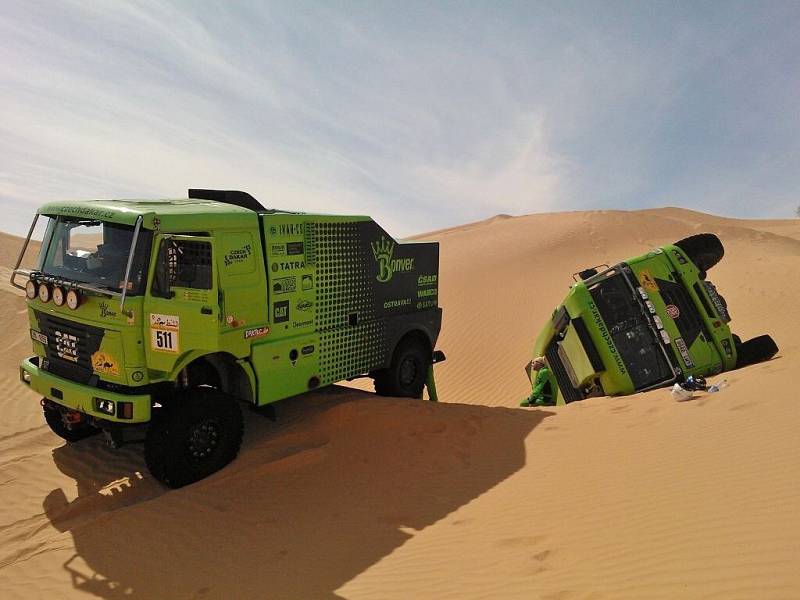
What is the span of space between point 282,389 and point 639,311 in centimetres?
589

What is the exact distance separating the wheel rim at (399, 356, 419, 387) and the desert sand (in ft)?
2.91

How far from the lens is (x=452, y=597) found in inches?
157

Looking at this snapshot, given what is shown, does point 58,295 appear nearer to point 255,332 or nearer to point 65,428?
point 255,332

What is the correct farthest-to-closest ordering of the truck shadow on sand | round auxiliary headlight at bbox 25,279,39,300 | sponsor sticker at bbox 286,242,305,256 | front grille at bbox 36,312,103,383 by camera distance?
sponsor sticker at bbox 286,242,305,256 → round auxiliary headlight at bbox 25,279,39,300 → front grille at bbox 36,312,103,383 → the truck shadow on sand

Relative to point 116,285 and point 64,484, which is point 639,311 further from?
point 64,484

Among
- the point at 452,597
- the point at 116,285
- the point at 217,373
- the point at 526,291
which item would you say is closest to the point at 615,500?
the point at 452,597

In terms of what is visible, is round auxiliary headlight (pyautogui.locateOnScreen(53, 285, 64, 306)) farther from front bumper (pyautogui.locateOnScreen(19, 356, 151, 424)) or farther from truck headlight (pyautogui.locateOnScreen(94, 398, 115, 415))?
truck headlight (pyautogui.locateOnScreen(94, 398, 115, 415))

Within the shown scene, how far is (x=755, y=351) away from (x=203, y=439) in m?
9.08

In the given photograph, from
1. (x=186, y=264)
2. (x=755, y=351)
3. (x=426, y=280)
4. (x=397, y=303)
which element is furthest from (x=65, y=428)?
(x=755, y=351)

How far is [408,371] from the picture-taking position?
9.15m

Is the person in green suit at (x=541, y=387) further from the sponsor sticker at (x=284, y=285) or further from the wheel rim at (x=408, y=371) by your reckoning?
the sponsor sticker at (x=284, y=285)

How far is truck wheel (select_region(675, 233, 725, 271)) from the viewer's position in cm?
995

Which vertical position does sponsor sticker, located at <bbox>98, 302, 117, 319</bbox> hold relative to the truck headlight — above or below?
above

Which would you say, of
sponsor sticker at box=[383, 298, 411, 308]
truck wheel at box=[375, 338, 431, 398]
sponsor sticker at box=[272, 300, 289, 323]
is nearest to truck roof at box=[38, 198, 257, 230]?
sponsor sticker at box=[272, 300, 289, 323]
